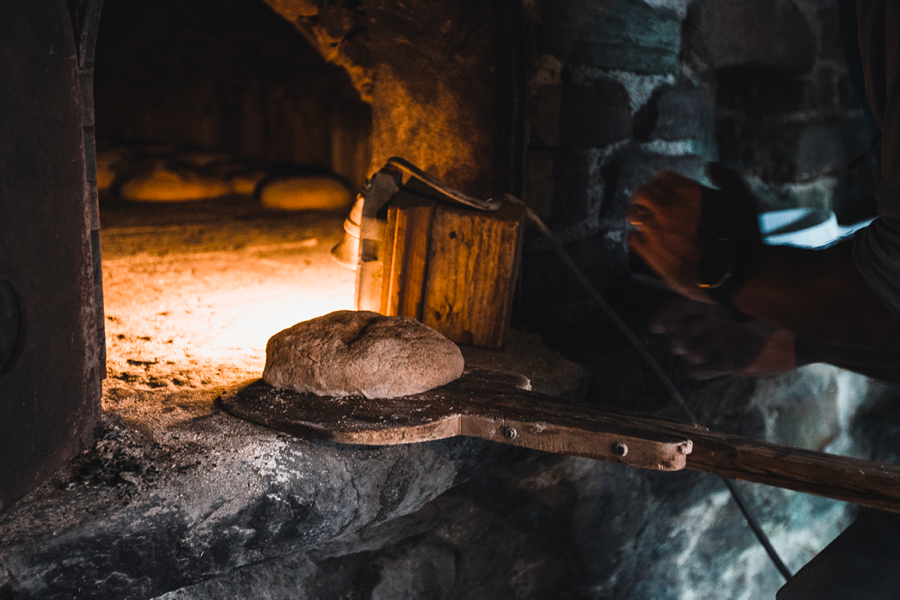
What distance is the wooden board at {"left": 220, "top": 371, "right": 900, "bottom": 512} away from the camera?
918mm

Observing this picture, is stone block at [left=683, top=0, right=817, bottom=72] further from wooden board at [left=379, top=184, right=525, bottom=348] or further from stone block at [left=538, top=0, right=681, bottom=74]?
wooden board at [left=379, top=184, right=525, bottom=348]

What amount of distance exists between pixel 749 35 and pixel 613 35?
476mm

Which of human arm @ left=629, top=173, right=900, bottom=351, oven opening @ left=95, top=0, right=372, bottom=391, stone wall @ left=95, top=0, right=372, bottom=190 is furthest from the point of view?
stone wall @ left=95, top=0, right=372, bottom=190

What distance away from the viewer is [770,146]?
1953 millimetres

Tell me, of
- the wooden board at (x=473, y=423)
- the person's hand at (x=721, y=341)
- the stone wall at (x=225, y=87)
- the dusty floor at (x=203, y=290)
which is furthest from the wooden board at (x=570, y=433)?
the stone wall at (x=225, y=87)

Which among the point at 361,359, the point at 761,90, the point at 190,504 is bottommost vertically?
the point at 190,504

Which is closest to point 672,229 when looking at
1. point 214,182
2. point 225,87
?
point 214,182

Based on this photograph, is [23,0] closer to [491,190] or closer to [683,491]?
[491,190]

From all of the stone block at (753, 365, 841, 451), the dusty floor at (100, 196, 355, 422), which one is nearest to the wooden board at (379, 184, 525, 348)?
the dusty floor at (100, 196, 355, 422)

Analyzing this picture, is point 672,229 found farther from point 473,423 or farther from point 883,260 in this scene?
point 473,423

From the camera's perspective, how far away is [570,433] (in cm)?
98

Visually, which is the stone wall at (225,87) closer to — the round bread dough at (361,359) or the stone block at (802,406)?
the stone block at (802,406)

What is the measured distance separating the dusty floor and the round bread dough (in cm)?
18

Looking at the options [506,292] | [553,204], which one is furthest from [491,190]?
[506,292]
